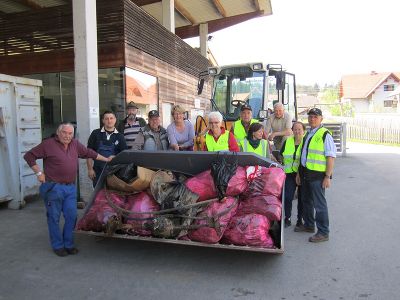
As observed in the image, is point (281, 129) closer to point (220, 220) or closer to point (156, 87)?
point (220, 220)

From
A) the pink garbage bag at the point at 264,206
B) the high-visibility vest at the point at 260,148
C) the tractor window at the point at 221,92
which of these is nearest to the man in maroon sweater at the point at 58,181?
the pink garbage bag at the point at 264,206

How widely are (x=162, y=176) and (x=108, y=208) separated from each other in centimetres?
76

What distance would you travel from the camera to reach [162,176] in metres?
4.72

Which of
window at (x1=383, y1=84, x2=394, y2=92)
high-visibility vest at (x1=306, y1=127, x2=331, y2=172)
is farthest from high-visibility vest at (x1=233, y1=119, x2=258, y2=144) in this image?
window at (x1=383, y1=84, x2=394, y2=92)

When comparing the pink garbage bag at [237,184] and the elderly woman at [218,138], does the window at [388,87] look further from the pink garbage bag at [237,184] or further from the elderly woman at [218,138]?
the pink garbage bag at [237,184]

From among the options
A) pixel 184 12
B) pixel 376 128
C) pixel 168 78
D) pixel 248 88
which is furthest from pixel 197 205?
pixel 376 128

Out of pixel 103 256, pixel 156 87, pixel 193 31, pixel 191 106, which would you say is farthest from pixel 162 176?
pixel 193 31

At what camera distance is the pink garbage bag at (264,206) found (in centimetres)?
418

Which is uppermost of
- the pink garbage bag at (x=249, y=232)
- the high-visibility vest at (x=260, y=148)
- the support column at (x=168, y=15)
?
the support column at (x=168, y=15)

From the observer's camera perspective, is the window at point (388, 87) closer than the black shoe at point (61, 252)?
No

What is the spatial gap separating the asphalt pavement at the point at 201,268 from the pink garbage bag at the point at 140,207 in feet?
1.25

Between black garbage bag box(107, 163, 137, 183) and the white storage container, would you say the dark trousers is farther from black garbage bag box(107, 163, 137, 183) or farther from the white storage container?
the white storage container

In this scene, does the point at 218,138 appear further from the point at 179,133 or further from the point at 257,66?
the point at 257,66

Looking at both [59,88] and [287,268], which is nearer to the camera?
[287,268]
